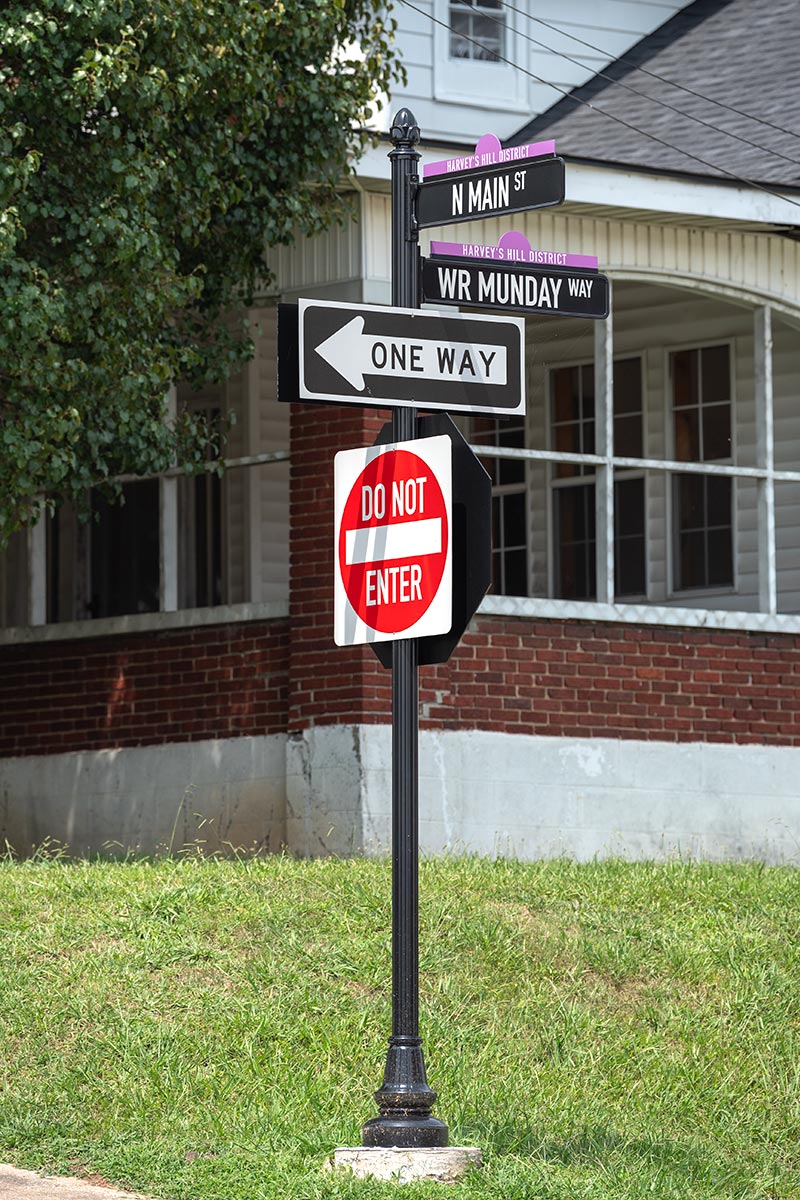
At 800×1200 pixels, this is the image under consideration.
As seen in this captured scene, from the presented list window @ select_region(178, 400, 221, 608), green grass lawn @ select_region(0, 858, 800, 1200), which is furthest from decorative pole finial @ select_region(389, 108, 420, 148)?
window @ select_region(178, 400, 221, 608)

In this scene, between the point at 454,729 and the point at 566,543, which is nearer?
the point at 454,729

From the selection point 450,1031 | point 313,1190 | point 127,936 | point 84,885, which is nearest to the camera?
point 313,1190

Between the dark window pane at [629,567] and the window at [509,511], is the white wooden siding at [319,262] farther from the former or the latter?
the dark window pane at [629,567]

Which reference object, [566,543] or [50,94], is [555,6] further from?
[50,94]

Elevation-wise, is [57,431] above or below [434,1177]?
above

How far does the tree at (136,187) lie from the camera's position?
1121 centimetres

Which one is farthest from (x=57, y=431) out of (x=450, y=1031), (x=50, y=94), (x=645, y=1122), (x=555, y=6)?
(x=555, y=6)

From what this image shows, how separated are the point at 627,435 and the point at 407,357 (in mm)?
10379

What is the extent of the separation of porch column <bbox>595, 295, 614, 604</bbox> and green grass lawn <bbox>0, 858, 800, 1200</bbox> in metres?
2.95

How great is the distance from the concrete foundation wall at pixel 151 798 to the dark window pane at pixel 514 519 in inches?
189

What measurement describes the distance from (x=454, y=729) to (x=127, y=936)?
392 cm

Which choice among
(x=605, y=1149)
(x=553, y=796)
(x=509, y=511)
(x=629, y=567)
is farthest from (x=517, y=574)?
(x=605, y=1149)

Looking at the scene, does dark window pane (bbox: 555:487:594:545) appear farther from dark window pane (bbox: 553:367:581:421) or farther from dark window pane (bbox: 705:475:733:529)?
dark window pane (bbox: 705:475:733:529)

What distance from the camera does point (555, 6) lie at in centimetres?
1778
